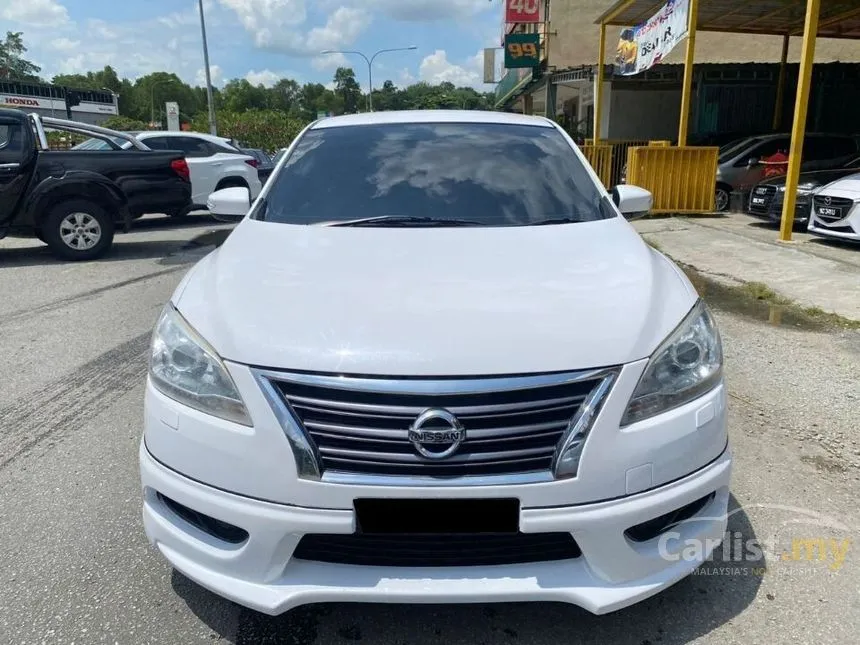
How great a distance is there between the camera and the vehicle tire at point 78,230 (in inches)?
338

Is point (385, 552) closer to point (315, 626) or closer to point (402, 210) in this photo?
Result: point (315, 626)

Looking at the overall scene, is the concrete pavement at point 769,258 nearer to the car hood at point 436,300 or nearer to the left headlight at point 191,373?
the car hood at point 436,300

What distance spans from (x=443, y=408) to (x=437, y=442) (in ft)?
0.30

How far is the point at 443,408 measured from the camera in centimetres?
181

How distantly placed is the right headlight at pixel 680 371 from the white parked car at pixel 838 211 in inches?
307

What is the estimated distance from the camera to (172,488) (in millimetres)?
1991

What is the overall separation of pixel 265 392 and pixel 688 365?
128cm

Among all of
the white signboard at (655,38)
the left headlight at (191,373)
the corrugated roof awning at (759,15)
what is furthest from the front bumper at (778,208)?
the left headlight at (191,373)

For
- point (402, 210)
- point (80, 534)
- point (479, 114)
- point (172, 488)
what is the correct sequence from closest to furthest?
point (172, 488)
point (80, 534)
point (402, 210)
point (479, 114)

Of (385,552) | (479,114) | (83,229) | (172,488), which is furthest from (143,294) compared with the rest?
(385,552)

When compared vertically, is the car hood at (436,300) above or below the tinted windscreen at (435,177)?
below

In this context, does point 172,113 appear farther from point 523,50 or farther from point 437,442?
point 437,442

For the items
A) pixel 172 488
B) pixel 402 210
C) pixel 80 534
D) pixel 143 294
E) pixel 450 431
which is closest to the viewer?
pixel 450 431
